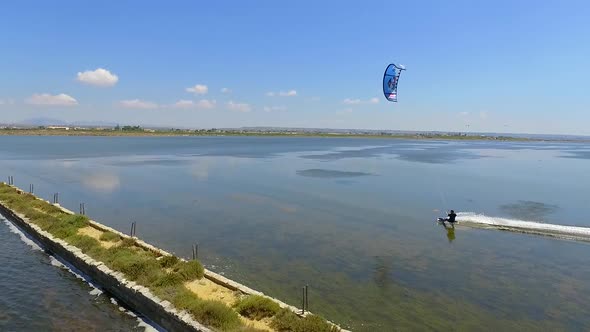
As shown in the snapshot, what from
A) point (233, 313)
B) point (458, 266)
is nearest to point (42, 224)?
point (233, 313)

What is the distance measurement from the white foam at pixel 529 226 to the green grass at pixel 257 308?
20.5 m

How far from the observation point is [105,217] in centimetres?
2808

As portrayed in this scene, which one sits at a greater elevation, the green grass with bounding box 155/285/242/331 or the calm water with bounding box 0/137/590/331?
the green grass with bounding box 155/285/242/331

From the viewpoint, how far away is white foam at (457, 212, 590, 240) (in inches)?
1067

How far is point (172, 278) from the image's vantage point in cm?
1488

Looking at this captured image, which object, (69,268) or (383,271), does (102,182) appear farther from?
(383,271)

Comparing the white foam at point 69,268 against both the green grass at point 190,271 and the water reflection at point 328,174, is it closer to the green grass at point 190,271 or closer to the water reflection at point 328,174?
the green grass at point 190,271

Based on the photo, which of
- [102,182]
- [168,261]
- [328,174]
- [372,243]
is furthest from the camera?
[328,174]

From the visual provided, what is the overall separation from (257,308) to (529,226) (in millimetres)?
23339

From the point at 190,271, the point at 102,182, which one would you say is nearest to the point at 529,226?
the point at 190,271

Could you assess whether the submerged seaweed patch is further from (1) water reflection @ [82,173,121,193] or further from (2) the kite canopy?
(1) water reflection @ [82,173,121,193]

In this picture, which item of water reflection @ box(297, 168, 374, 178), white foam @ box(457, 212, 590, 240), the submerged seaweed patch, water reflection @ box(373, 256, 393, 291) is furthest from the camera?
water reflection @ box(297, 168, 374, 178)

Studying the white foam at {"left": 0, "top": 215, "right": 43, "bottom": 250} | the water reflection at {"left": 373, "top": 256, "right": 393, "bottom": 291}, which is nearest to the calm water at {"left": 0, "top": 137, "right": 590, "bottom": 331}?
Answer: the water reflection at {"left": 373, "top": 256, "right": 393, "bottom": 291}

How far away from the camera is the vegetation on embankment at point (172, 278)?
1198 centimetres
